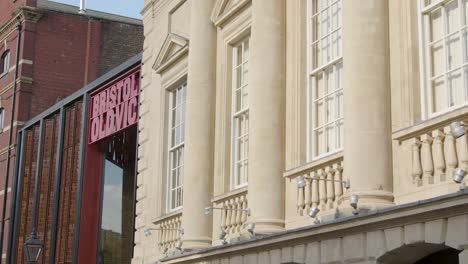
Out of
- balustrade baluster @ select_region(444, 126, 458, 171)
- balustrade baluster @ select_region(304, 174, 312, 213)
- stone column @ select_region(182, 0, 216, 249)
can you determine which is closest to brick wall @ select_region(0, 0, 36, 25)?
stone column @ select_region(182, 0, 216, 249)

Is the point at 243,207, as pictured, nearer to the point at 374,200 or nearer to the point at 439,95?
the point at 374,200

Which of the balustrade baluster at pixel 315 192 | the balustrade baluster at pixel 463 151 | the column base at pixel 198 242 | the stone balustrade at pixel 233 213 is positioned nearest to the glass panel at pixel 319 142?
the balustrade baluster at pixel 315 192

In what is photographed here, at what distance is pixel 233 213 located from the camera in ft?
52.0

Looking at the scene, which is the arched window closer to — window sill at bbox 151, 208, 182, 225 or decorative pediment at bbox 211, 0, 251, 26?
window sill at bbox 151, 208, 182, 225

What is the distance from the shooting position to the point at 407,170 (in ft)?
37.6

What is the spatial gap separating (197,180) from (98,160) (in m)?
10.5

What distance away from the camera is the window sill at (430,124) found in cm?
1045

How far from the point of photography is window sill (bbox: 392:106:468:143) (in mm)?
10453

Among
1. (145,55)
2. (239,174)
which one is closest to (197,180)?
(239,174)

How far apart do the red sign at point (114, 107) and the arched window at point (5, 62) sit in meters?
10.7

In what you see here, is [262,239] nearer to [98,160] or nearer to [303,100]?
[303,100]

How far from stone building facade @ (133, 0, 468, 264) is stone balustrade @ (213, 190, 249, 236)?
1.4 inches

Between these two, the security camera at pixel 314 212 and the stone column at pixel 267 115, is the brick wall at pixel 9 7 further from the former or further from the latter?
the security camera at pixel 314 212

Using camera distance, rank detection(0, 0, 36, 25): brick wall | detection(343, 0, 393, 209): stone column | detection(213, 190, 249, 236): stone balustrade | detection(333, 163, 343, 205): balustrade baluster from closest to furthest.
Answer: detection(343, 0, 393, 209): stone column
detection(333, 163, 343, 205): balustrade baluster
detection(213, 190, 249, 236): stone balustrade
detection(0, 0, 36, 25): brick wall
